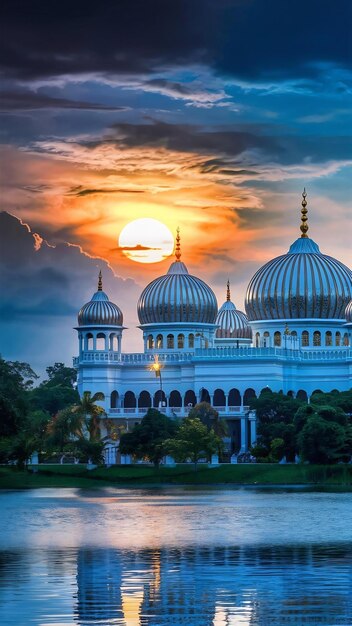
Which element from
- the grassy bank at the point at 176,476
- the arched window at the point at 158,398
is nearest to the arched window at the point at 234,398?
the arched window at the point at 158,398

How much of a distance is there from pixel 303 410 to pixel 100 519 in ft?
113

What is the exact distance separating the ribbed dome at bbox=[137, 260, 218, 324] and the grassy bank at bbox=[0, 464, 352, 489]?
73.9 feet

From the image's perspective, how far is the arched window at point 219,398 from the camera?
10325 centimetres

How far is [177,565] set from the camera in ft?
107

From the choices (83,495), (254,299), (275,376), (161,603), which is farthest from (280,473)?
(161,603)

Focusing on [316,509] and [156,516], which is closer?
[156,516]

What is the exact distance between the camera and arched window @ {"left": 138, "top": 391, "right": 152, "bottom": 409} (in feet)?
353

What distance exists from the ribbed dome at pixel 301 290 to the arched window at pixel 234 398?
6.71 metres

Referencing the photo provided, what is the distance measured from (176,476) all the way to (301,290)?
2612 centimetres

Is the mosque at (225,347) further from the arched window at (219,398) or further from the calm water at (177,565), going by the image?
the calm water at (177,565)

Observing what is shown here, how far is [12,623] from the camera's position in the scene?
2405 centimetres

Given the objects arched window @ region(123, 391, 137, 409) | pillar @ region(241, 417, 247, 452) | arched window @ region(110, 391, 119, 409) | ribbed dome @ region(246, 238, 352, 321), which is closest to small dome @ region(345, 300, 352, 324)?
ribbed dome @ region(246, 238, 352, 321)

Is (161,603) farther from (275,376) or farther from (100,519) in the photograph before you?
(275,376)

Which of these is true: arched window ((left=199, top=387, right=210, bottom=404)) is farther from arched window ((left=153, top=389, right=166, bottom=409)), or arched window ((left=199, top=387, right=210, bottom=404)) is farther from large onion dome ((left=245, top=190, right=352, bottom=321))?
large onion dome ((left=245, top=190, right=352, bottom=321))
